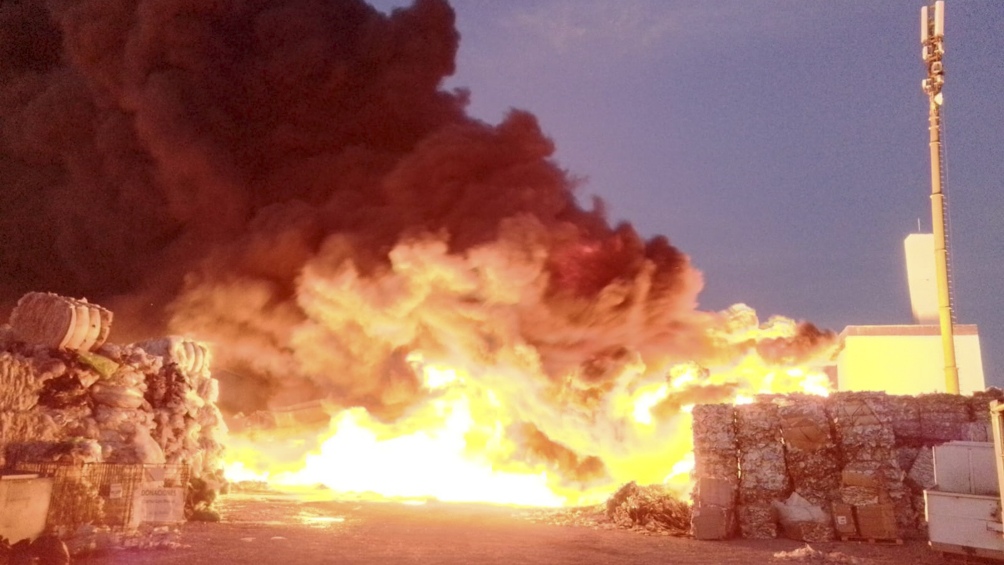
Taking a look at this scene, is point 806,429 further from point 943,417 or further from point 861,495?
point 943,417

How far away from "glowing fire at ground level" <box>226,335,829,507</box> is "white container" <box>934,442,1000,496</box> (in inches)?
311

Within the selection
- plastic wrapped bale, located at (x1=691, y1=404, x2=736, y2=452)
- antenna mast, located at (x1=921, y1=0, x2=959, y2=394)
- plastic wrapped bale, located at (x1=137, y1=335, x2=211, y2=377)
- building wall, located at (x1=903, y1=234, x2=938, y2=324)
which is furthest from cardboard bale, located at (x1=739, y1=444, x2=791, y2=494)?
building wall, located at (x1=903, y1=234, x2=938, y2=324)

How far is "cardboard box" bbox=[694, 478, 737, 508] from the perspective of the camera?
46.9 ft

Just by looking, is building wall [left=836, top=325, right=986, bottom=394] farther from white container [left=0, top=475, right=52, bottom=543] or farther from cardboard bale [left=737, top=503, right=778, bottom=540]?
white container [left=0, top=475, right=52, bottom=543]

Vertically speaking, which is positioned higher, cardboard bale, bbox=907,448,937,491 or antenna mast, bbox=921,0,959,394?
antenna mast, bbox=921,0,959,394

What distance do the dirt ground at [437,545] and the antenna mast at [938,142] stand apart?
10735 mm

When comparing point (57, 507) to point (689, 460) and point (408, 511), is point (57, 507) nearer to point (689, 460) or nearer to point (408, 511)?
point (408, 511)

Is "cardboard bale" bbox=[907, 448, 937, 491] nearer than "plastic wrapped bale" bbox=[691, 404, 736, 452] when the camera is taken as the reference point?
Yes

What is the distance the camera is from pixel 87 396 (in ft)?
51.5

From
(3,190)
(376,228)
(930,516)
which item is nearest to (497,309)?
(376,228)

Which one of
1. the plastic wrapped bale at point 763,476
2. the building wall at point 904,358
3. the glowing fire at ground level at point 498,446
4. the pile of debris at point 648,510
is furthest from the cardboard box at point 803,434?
the building wall at point 904,358

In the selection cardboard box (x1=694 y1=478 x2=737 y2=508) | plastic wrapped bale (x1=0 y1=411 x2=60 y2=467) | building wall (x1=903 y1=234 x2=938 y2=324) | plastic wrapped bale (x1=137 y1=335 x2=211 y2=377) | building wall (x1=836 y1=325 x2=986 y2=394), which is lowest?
cardboard box (x1=694 y1=478 x2=737 y2=508)

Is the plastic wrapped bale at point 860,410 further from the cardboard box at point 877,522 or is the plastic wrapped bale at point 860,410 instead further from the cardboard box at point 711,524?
the cardboard box at point 711,524

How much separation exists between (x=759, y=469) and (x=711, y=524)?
1496 mm
